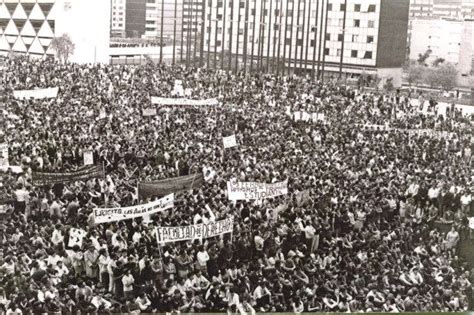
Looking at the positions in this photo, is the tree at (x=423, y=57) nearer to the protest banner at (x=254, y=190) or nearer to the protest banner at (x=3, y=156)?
the protest banner at (x=254, y=190)

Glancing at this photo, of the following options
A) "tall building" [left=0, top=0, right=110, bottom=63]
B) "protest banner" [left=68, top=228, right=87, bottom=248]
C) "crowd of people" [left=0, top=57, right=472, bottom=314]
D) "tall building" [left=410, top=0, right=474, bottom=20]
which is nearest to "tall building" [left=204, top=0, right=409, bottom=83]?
"tall building" [left=410, top=0, right=474, bottom=20]

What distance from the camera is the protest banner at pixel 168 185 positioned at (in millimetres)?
12055

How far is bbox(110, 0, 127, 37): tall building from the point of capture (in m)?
45.6

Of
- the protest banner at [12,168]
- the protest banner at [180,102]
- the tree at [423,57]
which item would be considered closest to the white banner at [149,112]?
the protest banner at [180,102]

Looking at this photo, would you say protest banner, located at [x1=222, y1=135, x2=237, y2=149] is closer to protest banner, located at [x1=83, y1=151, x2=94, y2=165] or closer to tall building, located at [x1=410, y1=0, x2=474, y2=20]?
protest banner, located at [x1=83, y1=151, x2=94, y2=165]

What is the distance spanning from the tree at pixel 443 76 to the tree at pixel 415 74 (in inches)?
24.4

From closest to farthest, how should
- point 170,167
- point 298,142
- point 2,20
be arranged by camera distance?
point 170,167, point 298,142, point 2,20

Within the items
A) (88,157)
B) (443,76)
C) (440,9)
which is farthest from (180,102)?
(440,9)

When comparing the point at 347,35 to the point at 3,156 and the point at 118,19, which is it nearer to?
the point at 118,19

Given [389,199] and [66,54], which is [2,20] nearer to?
[66,54]

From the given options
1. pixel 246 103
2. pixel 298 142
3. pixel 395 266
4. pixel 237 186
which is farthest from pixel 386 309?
pixel 246 103

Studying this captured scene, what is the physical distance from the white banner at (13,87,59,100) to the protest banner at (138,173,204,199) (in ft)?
25.2

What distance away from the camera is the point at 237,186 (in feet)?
39.7

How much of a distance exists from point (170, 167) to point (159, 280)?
581 cm
